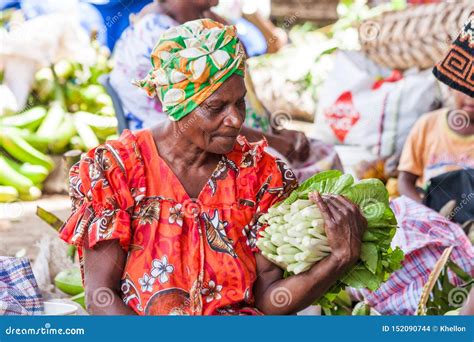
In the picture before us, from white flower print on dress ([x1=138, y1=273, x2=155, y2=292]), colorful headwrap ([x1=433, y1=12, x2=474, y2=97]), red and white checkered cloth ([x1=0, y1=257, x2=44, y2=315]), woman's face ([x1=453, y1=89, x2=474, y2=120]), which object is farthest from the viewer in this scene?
woman's face ([x1=453, y1=89, x2=474, y2=120])

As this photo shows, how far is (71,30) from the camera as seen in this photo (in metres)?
4.54

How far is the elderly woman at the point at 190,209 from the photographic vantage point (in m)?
2.63

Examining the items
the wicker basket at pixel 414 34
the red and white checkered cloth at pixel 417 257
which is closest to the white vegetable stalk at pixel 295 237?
the red and white checkered cloth at pixel 417 257

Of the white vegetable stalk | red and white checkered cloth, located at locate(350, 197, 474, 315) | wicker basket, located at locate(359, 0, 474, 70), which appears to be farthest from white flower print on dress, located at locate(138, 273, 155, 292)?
wicker basket, located at locate(359, 0, 474, 70)

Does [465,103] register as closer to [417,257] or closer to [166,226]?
[417,257]

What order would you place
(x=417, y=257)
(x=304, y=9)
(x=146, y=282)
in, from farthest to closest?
(x=304, y=9) < (x=417, y=257) < (x=146, y=282)

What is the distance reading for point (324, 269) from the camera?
103 inches

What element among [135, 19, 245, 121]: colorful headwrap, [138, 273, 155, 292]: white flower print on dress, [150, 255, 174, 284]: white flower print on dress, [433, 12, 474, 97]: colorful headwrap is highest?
[135, 19, 245, 121]: colorful headwrap

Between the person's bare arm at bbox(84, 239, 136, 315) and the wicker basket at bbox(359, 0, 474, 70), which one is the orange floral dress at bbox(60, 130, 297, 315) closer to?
the person's bare arm at bbox(84, 239, 136, 315)

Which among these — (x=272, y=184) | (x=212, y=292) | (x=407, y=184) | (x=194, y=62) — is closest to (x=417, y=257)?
(x=407, y=184)

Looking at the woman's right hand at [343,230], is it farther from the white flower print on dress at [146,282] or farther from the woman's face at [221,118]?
the white flower print on dress at [146,282]

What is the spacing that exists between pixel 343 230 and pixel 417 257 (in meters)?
1.42

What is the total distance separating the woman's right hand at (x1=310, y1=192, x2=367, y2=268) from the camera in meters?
2.58

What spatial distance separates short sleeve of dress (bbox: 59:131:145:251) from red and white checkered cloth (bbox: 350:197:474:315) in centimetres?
163
